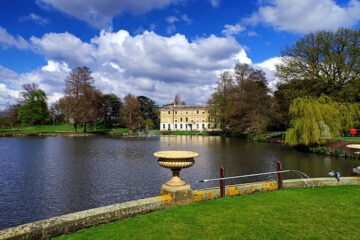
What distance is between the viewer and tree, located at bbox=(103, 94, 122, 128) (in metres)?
83.9

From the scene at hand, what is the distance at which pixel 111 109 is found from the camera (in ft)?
284

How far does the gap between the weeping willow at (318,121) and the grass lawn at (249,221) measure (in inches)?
834

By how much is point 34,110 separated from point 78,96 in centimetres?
2478

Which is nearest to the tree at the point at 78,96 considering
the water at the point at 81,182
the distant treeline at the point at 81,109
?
the distant treeline at the point at 81,109

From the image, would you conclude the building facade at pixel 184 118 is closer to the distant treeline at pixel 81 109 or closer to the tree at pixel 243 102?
the distant treeline at pixel 81 109

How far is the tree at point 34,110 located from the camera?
74062 mm

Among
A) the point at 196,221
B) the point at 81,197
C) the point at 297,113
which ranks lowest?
the point at 81,197

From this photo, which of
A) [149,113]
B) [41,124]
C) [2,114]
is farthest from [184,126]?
[2,114]

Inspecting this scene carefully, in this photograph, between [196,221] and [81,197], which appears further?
[81,197]

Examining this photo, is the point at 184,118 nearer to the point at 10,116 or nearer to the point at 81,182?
the point at 10,116

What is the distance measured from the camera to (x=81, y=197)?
1105 cm

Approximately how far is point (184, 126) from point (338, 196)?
78.5 meters

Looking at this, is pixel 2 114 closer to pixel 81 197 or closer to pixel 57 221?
pixel 81 197

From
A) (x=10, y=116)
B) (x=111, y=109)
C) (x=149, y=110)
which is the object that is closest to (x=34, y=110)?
(x=10, y=116)
